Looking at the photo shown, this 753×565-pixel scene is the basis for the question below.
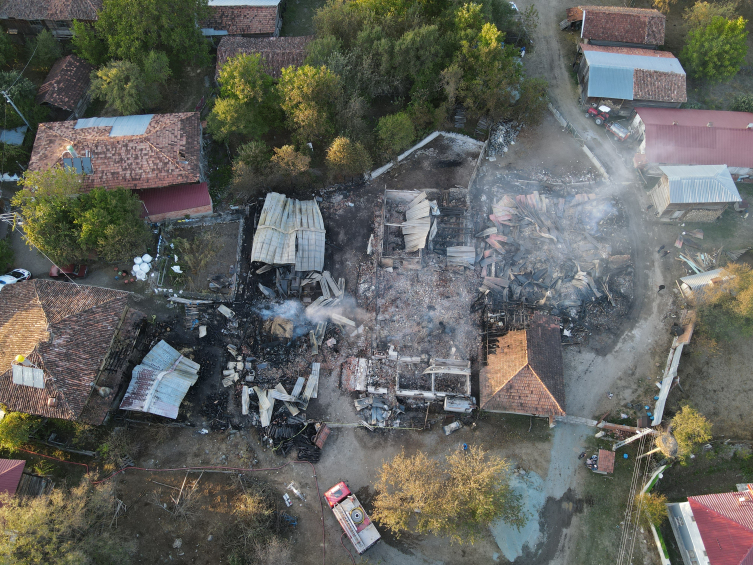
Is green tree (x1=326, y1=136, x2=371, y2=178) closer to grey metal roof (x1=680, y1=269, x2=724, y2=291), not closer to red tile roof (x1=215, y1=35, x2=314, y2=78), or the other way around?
red tile roof (x1=215, y1=35, x2=314, y2=78)

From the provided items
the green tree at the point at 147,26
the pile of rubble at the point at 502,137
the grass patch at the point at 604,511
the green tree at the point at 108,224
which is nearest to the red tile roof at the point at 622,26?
the pile of rubble at the point at 502,137

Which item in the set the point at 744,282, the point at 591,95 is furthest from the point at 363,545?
the point at 591,95

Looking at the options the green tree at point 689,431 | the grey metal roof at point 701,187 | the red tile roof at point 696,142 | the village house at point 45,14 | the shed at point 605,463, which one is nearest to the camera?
the green tree at point 689,431

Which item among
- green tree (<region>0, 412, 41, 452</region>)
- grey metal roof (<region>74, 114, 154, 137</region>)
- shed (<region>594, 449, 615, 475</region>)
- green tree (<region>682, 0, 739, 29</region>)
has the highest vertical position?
green tree (<region>682, 0, 739, 29</region>)

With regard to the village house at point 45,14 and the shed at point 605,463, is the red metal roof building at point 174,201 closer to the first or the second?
the village house at point 45,14

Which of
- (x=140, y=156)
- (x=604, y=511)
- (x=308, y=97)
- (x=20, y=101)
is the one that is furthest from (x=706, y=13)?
(x=20, y=101)

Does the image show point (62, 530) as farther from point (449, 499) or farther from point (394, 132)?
point (394, 132)

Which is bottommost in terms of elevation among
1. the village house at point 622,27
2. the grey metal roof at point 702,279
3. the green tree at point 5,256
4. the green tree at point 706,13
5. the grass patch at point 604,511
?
the grass patch at point 604,511

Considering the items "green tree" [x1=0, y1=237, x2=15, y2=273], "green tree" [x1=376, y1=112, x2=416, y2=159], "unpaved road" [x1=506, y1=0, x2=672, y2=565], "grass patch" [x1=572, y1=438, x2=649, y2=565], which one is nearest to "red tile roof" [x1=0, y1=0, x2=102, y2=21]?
"green tree" [x1=0, y1=237, x2=15, y2=273]
